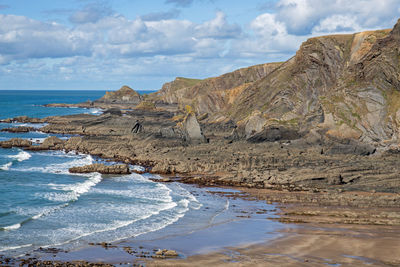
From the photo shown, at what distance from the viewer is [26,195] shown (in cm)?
3875

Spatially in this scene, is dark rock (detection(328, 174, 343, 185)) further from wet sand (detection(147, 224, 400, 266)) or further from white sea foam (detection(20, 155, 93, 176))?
white sea foam (detection(20, 155, 93, 176))

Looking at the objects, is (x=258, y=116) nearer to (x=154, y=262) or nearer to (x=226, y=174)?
(x=226, y=174)

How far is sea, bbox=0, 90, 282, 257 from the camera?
27.0 metres

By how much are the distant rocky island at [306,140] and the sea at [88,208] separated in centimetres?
446

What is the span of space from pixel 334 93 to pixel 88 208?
41.0 metres

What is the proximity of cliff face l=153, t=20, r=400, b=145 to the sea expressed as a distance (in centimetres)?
2517

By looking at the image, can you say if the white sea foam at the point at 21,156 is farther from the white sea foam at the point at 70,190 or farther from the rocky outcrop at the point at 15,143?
the white sea foam at the point at 70,190

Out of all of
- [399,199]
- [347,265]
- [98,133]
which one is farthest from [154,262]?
[98,133]

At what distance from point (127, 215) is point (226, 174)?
1765cm

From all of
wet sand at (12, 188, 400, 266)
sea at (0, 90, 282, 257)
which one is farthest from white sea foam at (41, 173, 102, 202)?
wet sand at (12, 188, 400, 266)

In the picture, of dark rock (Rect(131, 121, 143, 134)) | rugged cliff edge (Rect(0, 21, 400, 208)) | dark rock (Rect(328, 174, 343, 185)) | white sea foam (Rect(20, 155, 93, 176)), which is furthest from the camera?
dark rock (Rect(131, 121, 143, 134))

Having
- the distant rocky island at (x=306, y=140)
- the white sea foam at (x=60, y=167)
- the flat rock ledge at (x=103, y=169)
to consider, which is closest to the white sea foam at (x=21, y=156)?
the distant rocky island at (x=306, y=140)

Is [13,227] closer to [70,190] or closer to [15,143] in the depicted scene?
[70,190]

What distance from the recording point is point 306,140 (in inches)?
2394
